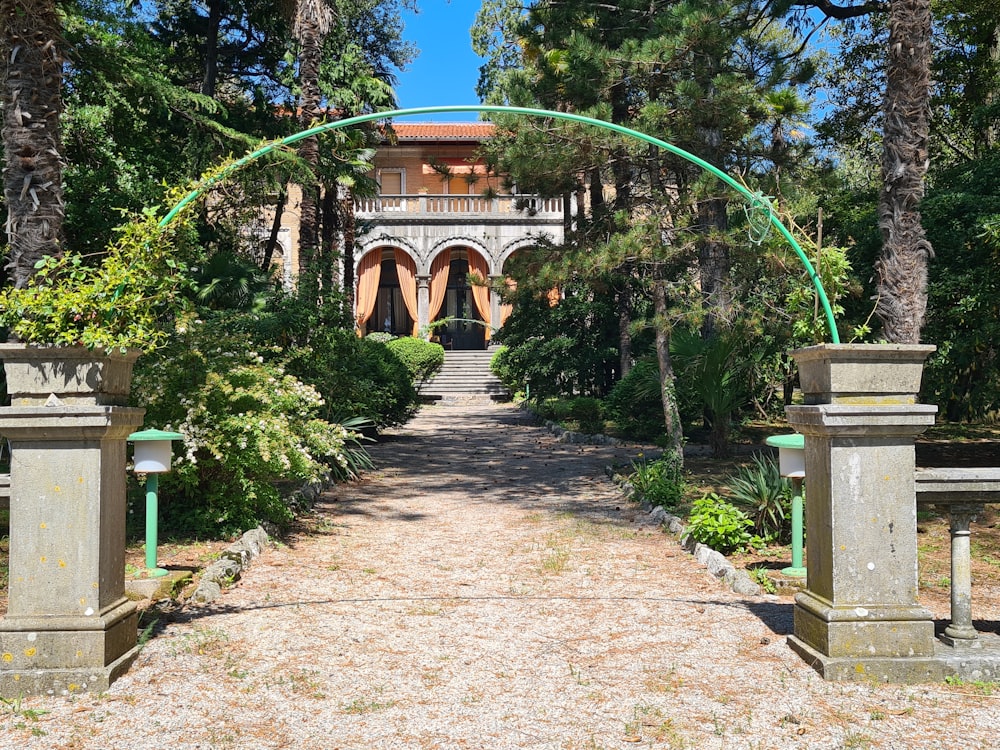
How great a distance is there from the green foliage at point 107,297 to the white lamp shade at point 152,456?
1590 mm

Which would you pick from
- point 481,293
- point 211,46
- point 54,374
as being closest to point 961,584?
point 54,374

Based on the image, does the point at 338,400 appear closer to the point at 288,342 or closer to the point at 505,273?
the point at 288,342

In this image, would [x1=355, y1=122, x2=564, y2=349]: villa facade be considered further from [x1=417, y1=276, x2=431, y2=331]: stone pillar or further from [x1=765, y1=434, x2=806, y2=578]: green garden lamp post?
[x1=765, y1=434, x2=806, y2=578]: green garden lamp post

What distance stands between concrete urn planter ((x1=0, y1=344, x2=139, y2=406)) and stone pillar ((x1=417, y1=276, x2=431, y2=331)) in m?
27.8

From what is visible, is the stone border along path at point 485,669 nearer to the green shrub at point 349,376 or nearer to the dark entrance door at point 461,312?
the green shrub at point 349,376

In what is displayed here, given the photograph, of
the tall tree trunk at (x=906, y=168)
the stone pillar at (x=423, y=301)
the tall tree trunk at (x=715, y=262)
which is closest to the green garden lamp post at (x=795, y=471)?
the tall tree trunk at (x=906, y=168)

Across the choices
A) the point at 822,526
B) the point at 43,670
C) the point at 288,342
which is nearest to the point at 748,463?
the point at 288,342

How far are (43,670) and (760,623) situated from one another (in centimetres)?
386

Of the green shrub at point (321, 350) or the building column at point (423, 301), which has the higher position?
the building column at point (423, 301)

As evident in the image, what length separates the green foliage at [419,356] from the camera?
80.8 feet

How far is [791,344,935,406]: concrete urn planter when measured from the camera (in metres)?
4.05

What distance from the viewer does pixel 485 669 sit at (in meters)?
4.27

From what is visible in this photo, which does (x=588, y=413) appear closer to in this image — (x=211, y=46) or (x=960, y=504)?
(x=211, y=46)

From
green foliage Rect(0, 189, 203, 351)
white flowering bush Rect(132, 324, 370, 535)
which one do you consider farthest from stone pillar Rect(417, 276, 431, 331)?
green foliage Rect(0, 189, 203, 351)
